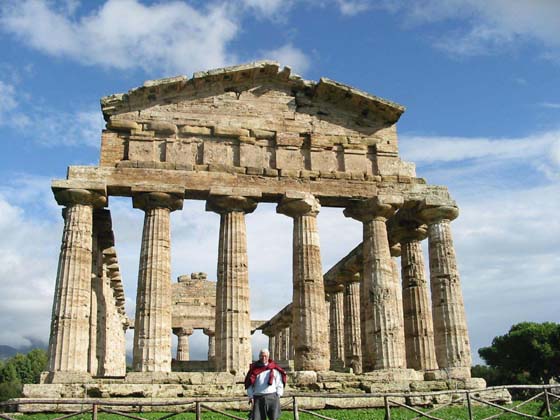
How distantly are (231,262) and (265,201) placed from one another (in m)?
2.97

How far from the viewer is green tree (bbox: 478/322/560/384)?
4822 centimetres

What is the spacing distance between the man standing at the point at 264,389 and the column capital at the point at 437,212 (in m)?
14.7

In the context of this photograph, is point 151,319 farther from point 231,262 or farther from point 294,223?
point 294,223

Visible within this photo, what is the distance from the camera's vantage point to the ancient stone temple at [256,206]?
2178 cm

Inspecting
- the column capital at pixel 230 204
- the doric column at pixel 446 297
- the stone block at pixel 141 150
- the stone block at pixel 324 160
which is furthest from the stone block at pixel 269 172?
the doric column at pixel 446 297

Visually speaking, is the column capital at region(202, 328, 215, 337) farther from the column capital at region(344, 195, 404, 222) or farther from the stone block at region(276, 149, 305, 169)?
the stone block at region(276, 149, 305, 169)

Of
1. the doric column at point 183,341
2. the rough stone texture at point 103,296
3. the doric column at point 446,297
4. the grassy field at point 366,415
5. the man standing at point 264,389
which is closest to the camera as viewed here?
the man standing at point 264,389

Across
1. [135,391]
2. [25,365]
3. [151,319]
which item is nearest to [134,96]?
[151,319]

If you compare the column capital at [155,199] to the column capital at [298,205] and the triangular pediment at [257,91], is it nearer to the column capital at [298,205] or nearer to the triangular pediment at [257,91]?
the triangular pediment at [257,91]

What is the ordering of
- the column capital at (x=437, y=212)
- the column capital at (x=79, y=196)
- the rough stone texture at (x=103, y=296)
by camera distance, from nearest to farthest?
the column capital at (x=79, y=196)
the column capital at (x=437, y=212)
the rough stone texture at (x=103, y=296)

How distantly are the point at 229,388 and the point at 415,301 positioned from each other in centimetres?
988

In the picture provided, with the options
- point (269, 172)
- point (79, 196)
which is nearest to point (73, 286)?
point (79, 196)

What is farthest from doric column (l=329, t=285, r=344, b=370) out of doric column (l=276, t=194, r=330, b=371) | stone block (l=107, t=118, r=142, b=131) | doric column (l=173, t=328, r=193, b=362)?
stone block (l=107, t=118, r=142, b=131)

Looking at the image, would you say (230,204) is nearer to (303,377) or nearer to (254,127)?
(254,127)
